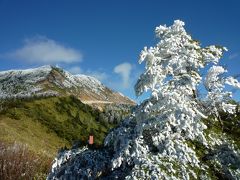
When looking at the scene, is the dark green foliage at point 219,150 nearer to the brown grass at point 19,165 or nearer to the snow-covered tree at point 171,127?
the snow-covered tree at point 171,127

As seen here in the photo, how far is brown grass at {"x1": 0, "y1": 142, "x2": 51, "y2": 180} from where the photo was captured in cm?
2254

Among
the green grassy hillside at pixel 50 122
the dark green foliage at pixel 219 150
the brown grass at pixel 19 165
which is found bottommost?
the dark green foliage at pixel 219 150

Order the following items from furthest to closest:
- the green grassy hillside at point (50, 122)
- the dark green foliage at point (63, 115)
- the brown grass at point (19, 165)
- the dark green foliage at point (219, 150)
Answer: the dark green foliage at point (63, 115), the green grassy hillside at point (50, 122), the brown grass at point (19, 165), the dark green foliage at point (219, 150)

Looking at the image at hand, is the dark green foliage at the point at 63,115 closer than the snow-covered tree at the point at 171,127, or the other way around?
the snow-covered tree at the point at 171,127

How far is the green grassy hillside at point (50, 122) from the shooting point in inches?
2671

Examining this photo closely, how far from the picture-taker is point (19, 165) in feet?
75.4

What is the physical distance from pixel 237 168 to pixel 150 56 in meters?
4.32

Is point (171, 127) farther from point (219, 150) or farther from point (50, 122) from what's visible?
point (50, 122)

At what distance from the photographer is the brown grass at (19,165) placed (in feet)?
74.0

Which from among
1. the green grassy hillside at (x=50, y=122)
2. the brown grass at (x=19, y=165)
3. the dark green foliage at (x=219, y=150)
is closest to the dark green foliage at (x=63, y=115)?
the green grassy hillside at (x=50, y=122)

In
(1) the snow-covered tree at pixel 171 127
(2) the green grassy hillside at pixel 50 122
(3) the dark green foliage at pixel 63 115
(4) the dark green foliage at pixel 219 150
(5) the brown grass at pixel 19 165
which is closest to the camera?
(1) the snow-covered tree at pixel 171 127

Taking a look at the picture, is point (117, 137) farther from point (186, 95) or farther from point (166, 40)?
point (166, 40)

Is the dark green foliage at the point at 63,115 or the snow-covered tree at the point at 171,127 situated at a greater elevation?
the dark green foliage at the point at 63,115

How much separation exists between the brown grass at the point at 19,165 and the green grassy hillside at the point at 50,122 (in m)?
31.3
